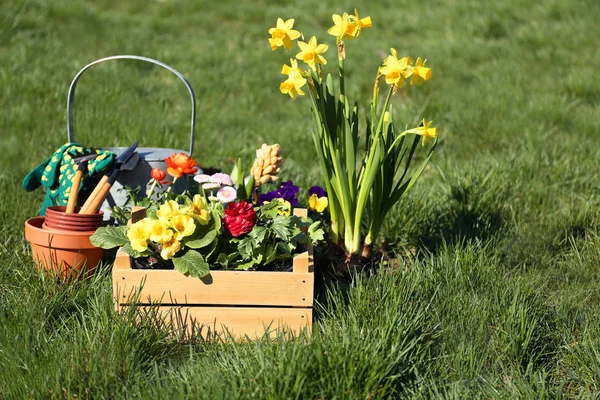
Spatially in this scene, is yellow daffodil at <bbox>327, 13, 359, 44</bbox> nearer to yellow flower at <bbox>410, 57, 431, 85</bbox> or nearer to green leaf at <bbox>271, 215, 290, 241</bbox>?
yellow flower at <bbox>410, 57, 431, 85</bbox>

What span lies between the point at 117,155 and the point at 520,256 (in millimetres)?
1646

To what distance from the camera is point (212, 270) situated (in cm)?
222

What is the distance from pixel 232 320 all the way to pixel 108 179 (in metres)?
0.78

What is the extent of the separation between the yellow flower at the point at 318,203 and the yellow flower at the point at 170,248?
637 millimetres

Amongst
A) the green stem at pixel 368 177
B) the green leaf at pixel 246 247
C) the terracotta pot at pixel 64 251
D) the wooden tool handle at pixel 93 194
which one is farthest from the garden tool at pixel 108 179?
the green stem at pixel 368 177

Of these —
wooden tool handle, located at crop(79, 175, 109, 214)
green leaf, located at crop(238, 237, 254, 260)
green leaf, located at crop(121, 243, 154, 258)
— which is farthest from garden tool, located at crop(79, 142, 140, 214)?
green leaf, located at crop(238, 237, 254, 260)

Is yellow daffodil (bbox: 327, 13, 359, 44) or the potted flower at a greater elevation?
yellow daffodil (bbox: 327, 13, 359, 44)

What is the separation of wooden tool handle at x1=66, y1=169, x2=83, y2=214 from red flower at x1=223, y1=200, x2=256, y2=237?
636 millimetres

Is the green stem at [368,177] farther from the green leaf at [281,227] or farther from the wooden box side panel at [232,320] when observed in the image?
the wooden box side panel at [232,320]

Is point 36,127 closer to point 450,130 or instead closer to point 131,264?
point 131,264

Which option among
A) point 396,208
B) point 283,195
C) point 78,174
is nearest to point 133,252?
point 78,174

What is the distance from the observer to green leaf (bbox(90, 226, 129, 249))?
7.37ft

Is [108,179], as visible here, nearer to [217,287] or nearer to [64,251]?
[64,251]

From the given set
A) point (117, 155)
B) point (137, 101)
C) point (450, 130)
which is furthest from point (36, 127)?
point (450, 130)
